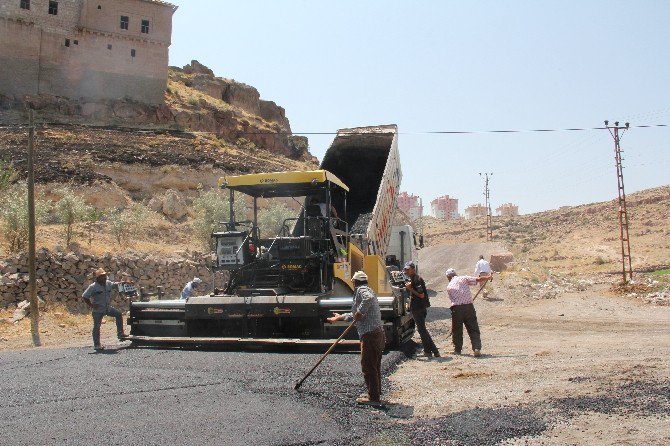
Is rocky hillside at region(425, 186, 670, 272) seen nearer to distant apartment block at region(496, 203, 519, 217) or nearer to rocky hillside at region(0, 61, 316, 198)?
rocky hillside at region(0, 61, 316, 198)

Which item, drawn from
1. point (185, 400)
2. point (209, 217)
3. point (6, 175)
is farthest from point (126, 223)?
point (185, 400)

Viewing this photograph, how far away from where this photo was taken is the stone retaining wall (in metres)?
16.2

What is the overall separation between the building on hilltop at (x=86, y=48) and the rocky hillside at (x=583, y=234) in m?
31.0

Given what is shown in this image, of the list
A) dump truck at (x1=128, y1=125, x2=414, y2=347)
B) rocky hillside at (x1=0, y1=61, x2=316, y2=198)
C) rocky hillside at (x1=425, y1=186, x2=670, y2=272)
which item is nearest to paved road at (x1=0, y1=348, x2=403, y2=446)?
dump truck at (x1=128, y1=125, x2=414, y2=347)

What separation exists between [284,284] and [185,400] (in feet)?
11.6

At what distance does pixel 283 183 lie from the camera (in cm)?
976

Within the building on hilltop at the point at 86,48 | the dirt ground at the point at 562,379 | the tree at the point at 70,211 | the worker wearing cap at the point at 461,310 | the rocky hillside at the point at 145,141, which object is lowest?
the dirt ground at the point at 562,379

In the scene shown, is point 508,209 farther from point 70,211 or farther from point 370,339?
point 370,339

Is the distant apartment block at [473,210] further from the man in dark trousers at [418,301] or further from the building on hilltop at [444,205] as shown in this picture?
the man in dark trousers at [418,301]

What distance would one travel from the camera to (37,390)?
6809 mm

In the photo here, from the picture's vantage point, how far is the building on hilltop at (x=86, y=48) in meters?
42.9

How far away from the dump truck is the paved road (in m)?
0.52

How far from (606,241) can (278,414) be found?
4953 centimetres

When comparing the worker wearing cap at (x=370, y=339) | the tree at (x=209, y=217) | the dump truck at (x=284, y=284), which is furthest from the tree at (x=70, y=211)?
the worker wearing cap at (x=370, y=339)
